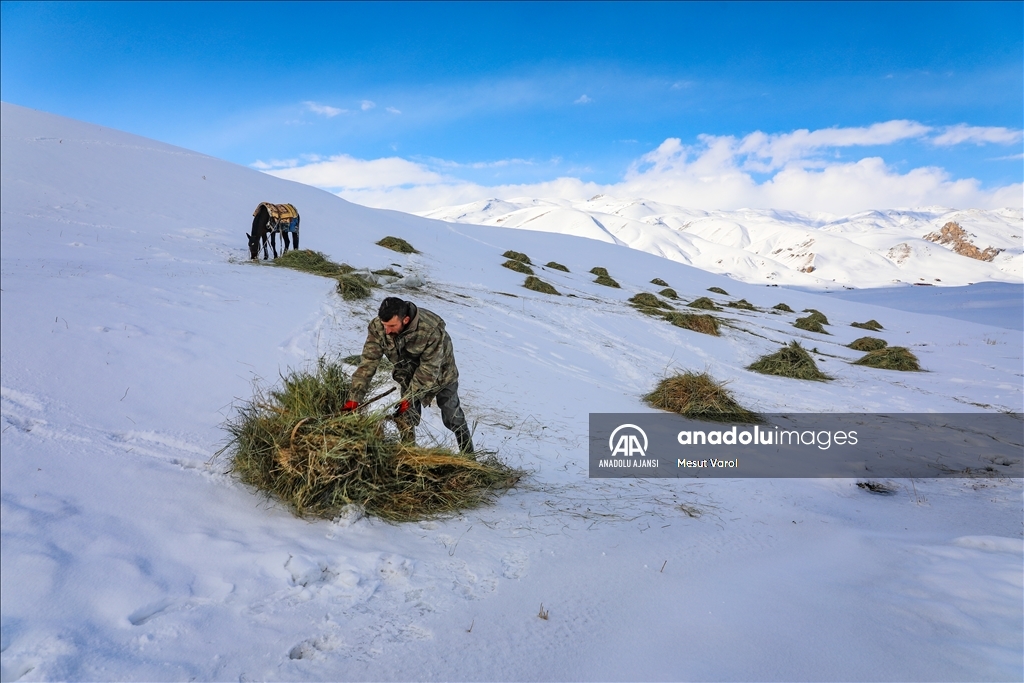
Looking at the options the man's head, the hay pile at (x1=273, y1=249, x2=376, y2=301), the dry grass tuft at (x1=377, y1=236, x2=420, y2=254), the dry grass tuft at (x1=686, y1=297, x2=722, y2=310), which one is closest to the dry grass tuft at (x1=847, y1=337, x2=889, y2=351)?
the dry grass tuft at (x1=686, y1=297, x2=722, y2=310)

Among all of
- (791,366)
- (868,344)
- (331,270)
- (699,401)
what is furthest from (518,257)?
(699,401)

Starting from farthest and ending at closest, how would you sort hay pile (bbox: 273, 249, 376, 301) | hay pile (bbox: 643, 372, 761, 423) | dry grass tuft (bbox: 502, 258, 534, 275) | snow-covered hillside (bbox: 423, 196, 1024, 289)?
snow-covered hillside (bbox: 423, 196, 1024, 289) < dry grass tuft (bbox: 502, 258, 534, 275) < hay pile (bbox: 273, 249, 376, 301) < hay pile (bbox: 643, 372, 761, 423)

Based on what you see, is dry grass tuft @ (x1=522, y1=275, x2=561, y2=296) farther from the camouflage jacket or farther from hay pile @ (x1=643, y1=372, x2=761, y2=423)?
the camouflage jacket

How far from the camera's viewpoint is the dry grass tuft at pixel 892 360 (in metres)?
10.8

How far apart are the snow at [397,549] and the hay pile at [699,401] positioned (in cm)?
46

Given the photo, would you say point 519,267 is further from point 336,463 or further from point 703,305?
point 336,463

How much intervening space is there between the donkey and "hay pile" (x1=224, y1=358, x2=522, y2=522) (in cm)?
711

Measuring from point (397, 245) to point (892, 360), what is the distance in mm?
11477

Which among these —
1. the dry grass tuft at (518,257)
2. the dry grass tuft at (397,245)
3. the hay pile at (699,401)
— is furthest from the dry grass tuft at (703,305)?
the hay pile at (699,401)

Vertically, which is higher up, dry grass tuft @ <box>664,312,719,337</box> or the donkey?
the donkey

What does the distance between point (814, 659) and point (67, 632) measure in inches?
103

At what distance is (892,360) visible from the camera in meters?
11.0

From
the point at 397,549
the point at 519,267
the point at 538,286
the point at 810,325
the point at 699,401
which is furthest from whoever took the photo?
the point at 519,267

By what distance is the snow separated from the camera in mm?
1979
